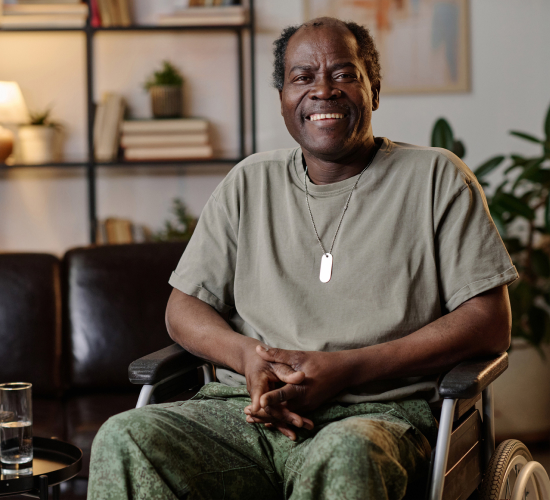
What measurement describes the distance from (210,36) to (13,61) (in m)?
0.97

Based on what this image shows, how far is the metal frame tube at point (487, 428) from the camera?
1.48 m

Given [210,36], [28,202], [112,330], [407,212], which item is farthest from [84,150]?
[407,212]

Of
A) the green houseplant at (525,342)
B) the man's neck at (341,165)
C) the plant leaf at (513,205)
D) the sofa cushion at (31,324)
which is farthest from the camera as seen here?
the green houseplant at (525,342)

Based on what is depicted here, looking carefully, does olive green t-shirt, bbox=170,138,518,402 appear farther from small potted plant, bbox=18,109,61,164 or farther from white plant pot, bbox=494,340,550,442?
small potted plant, bbox=18,109,61,164

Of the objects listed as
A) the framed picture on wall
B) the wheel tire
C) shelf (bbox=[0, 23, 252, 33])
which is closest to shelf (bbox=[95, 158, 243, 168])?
shelf (bbox=[0, 23, 252, 33])

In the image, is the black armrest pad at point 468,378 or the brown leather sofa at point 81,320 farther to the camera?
the brown leather sofa at point 81,320

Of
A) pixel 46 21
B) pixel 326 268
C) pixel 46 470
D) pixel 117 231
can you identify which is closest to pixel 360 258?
pixel 326 268

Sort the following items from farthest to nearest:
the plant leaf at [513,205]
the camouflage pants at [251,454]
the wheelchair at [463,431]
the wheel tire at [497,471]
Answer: the plant leaf at [513,205] → the wheel tire at [497,471] → the wheelchair at [463,431] → the camouflage pants at [251,454]

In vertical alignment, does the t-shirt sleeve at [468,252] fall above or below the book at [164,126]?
below

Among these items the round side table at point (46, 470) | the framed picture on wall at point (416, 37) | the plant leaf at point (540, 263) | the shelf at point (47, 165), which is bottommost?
the round side table at point (46, 470)

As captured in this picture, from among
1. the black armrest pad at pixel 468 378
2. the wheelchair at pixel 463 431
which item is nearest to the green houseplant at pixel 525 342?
the wheelchair at pixel 463 431

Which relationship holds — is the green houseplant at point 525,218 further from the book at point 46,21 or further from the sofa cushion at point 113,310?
the book at point 46,21

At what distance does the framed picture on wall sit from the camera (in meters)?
3.23

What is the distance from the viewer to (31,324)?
7.24ft
